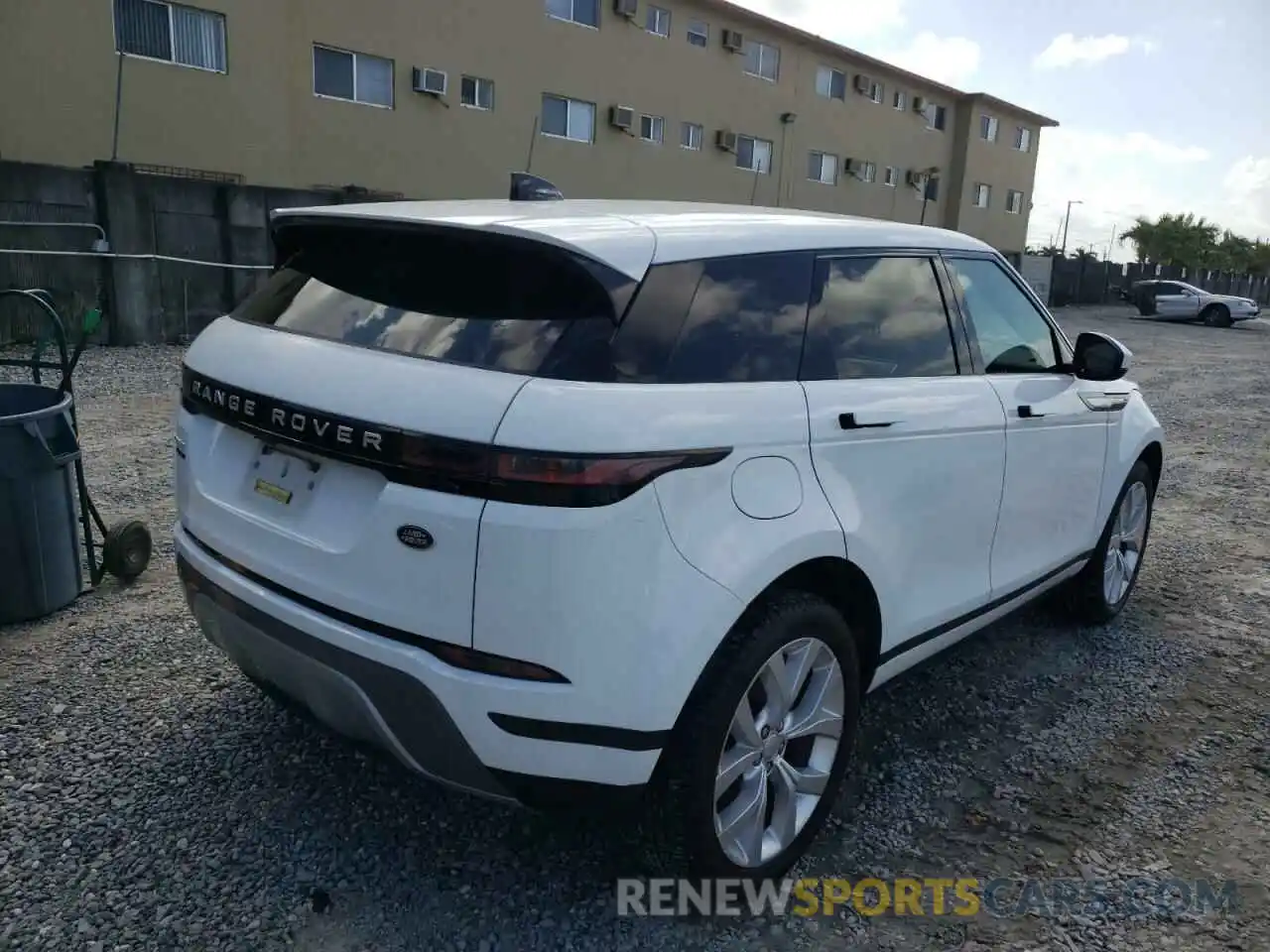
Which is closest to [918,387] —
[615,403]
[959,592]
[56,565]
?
[959,592]

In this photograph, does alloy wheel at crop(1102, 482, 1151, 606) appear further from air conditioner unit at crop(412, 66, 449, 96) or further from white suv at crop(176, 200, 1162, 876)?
air conditioner unit at crop(412, 66, 449, 96)

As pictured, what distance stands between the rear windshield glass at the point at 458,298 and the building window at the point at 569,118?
20.2 m

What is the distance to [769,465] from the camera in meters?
2.31

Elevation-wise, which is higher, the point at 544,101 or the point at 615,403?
the point at 544,101

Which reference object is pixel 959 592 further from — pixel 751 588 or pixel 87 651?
pixel 87 651

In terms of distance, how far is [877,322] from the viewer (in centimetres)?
290

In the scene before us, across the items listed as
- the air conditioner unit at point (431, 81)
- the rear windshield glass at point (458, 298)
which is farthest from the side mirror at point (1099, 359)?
the air conditioner unit at point (431, 81)

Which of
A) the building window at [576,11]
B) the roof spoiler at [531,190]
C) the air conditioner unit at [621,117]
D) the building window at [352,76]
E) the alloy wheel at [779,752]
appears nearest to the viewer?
the alloy wheel at [779,752]

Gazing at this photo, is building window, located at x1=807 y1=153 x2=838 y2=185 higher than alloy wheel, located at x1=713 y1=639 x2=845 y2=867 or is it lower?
higher

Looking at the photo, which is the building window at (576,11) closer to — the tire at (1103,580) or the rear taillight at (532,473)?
the tire at (1103,580)

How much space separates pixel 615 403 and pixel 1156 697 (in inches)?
121

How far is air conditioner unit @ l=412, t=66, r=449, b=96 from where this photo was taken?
18.7m

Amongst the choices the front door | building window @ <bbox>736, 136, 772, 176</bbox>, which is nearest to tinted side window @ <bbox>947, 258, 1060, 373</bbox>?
the front door

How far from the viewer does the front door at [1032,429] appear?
3377 mm
